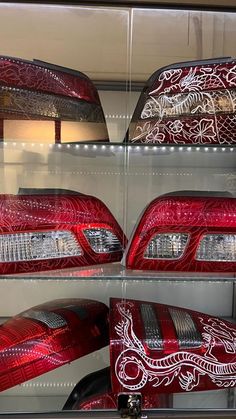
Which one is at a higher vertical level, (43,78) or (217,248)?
(43,78)

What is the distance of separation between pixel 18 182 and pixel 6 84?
15.0 inches

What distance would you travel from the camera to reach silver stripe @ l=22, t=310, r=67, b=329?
130cm

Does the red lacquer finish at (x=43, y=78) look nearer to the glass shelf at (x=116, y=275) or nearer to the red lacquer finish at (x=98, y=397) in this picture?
the glass shelf at (x=116, y=275)

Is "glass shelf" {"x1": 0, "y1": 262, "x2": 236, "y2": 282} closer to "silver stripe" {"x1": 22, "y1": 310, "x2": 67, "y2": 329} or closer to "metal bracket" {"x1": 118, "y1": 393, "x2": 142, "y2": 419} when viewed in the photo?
"silver stripe" {"x1": 22, "y1": 310, "x2": 67, "y2": 329}

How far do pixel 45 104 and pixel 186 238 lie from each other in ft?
1.93

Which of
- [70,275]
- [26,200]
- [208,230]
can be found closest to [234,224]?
[208,230]

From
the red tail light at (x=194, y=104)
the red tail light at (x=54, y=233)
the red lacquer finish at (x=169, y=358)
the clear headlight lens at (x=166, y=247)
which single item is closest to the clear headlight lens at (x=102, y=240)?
the red tail light at (x=54, y=233)

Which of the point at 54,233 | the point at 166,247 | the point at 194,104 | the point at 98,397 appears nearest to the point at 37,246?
the point at 54,233

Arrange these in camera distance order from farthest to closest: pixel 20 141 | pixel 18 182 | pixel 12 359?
pixel 18 182, pixel 20 141, pixel 12 359

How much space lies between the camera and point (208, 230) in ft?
3.92

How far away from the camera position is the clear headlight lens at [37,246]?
A: 3.82 feet

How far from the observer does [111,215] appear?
1297 millimetres

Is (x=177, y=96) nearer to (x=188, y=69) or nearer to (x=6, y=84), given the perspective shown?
(x=188, y=69)

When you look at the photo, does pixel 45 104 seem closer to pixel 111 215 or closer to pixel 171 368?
pixel 111 215
